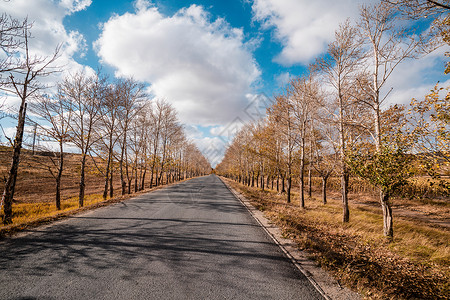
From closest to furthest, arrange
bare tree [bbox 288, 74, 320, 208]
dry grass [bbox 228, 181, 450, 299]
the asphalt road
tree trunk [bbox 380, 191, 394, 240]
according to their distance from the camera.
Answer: the asphalt road → dry grass [bbox 228, 181, 450, 299] → tree trunk [bbox 380, 191, 394, 240] → bare tree [bbox 288, 74, 320, 208]

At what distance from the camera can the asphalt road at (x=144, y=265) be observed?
3020 millimetres

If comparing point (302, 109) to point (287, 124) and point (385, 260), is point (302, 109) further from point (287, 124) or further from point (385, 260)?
point (385, 260)

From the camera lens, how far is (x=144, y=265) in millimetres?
3799

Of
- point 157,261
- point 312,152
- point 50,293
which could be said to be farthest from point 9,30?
point 312,152

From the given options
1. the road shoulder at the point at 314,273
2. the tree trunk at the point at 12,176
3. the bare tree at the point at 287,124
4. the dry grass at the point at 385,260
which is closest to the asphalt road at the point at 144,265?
the road shoulder at the point at 314,273

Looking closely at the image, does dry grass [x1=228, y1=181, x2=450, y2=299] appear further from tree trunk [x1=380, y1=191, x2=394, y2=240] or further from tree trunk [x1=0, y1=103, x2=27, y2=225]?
tree trunk [x1=0, y1=103, x2=27, y2=225]

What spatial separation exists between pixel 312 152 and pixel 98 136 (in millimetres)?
17268

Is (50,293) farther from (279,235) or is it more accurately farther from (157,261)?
(279,235)

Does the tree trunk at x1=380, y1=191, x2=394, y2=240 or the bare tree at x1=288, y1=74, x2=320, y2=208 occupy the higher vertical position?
the bare tree at x1=288, y1=74, x2=320, y2=208

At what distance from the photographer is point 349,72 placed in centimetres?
996

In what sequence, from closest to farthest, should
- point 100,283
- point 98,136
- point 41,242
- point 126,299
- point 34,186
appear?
point 126,299 < point 100,283 < point 41,242 < point 98,136 < point 34,186

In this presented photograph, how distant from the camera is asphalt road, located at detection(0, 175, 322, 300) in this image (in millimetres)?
3020

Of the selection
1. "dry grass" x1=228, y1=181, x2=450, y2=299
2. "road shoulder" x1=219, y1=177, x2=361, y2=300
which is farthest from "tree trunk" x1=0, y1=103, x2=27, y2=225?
"dry grass" x1=228, y1=181, x2=450, y2=299

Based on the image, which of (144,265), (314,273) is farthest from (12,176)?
(314,273)
